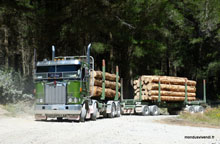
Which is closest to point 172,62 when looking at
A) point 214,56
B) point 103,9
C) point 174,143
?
point 214,56

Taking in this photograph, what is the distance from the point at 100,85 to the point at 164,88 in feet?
25.0

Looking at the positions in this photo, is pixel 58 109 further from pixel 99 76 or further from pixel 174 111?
pixel 174 111

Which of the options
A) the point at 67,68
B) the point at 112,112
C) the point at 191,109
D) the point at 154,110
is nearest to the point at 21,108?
the point at 112,112

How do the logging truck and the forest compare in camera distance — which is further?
the forest

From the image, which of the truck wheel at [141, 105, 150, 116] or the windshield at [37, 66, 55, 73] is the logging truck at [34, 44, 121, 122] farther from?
the truck wheel at [141, 105, 150, 116]

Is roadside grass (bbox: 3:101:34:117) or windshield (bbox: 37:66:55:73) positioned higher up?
windshield (bbox: 37:66:55:73)

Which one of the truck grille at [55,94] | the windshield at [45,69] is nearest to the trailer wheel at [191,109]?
the truck grille at [55,94]

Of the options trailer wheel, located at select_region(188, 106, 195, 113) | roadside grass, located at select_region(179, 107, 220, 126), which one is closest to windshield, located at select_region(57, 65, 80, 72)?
roadside grass, located at select_region(179, 107, 220, 126)

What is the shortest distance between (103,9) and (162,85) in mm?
9363

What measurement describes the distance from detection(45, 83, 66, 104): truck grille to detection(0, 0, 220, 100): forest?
34.7ft

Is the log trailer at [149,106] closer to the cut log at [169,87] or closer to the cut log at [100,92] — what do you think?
the cut log at [169,87]

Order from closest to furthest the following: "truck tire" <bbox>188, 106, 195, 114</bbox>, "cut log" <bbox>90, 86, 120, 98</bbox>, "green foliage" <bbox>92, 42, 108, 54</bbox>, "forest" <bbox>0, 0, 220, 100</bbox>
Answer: "cut log" <bbox>90, 86, 120, 98</bbox>, "truck tire" <bbox>188, 106, 195, 114</bbox>, "forest" <bbox>0, 0, 220, 100</bbox>, "green foliage" <bbox>92, 42, 108, 54</bbox>

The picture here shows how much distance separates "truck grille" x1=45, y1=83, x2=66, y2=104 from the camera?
1923 centimetres

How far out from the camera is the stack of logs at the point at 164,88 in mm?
26938
